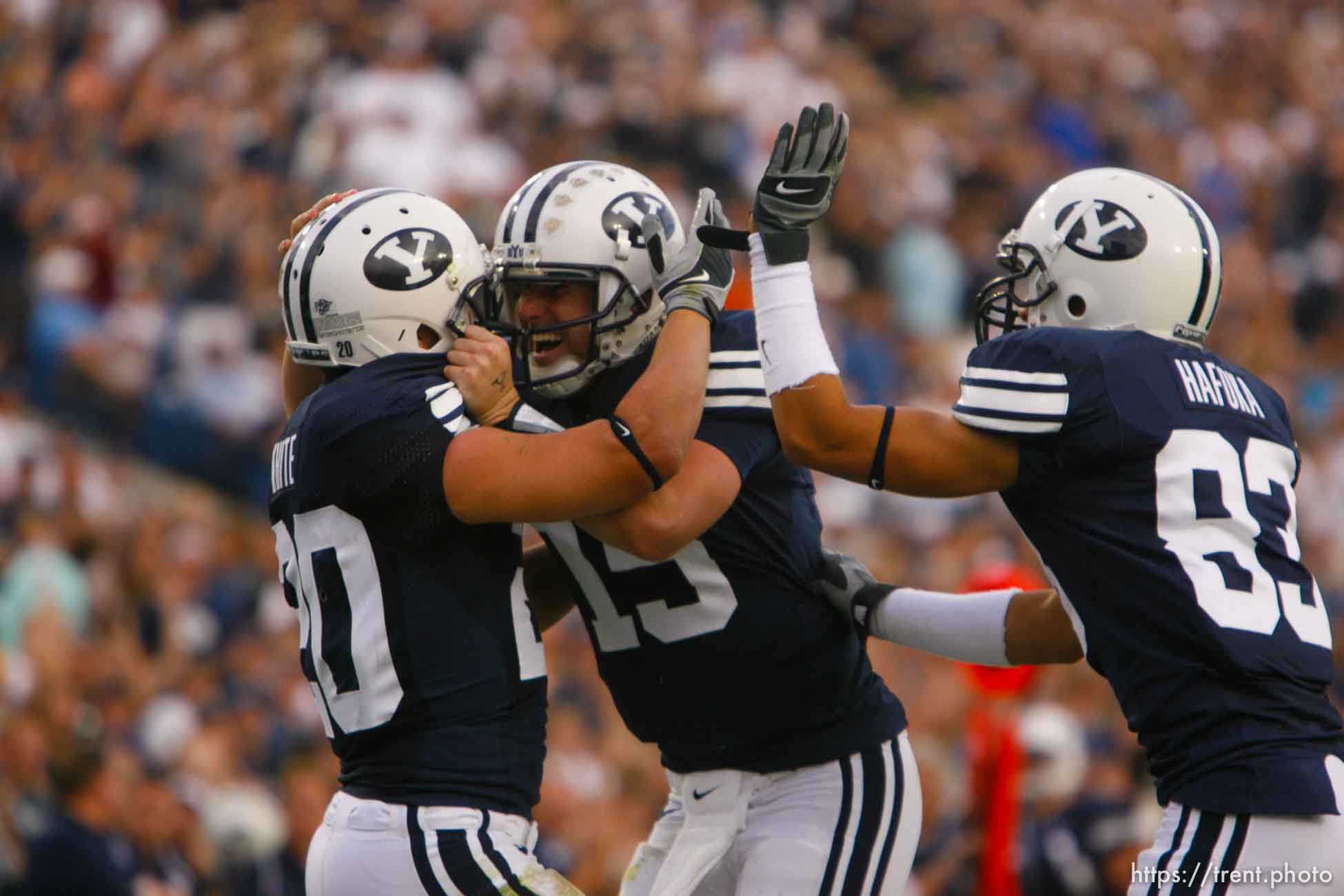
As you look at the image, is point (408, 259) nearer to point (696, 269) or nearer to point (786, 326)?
point (696, 269)

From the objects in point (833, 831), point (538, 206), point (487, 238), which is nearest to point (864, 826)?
point (833, 831)

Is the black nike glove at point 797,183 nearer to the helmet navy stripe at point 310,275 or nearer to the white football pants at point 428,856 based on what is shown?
the helmet navy stripe at point 310,275

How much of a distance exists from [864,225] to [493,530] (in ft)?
31.3

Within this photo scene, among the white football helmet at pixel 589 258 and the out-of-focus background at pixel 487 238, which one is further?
the out-of-focus background at pixel 487 238

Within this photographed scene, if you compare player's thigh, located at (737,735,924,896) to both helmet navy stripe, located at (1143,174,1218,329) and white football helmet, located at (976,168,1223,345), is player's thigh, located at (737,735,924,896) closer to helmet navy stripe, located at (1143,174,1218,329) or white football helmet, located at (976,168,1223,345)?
white football helmet, located at (976,168,1223,345)

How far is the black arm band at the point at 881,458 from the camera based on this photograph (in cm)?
379

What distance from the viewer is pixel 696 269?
4.09 meters

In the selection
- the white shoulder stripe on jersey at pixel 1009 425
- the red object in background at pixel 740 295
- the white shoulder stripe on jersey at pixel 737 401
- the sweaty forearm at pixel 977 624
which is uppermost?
the red object in background at pixel 740 295

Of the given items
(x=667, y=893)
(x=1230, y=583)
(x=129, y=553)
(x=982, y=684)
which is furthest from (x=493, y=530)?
(x=129, y=553)

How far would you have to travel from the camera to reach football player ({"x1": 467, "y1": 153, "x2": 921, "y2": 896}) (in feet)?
13.8

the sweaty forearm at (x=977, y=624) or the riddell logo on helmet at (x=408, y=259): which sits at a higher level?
the riddell logo on helmet at (x=408, y=259)

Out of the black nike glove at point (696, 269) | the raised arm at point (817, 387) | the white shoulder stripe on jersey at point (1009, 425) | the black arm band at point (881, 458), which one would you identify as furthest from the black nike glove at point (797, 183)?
the white shoulder stripe on jersey at point (1009, 425)

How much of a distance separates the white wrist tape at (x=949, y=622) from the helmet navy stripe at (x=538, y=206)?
1.26 metres

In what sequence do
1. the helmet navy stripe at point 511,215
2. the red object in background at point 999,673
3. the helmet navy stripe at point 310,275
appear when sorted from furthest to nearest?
the red object in background at point 999,673 → the helmet navy stripe at point 511,215 → the helmet navy stripe at point 310,275
